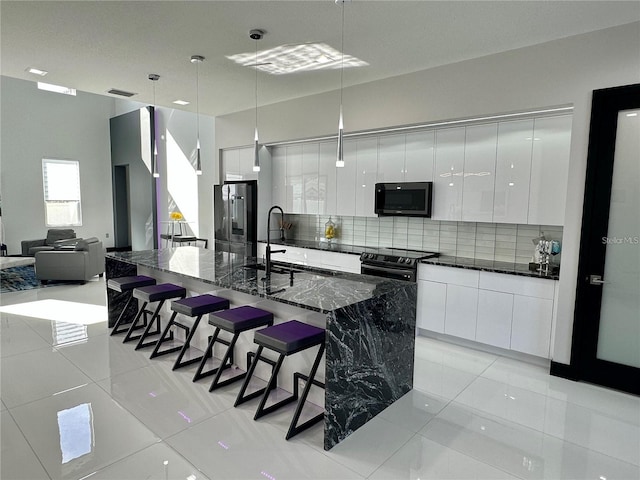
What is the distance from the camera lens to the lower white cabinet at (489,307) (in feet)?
11.8

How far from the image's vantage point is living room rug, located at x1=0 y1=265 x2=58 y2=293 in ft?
20.9

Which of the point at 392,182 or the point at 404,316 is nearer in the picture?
the point at 404,316

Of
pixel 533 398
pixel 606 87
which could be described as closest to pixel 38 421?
pixel 533 398

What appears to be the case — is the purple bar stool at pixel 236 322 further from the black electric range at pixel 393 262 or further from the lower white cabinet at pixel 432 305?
the lower white cabinet at pixel 432 305

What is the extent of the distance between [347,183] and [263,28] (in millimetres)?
2510

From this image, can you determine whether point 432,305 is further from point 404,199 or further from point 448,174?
point 448,174

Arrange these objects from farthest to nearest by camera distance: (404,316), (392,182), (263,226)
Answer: (263,226)
(392,182)
(404,316)

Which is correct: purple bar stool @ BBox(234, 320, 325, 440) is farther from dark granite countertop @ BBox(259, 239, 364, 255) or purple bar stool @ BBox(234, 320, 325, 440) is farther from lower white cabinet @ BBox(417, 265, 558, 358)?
dark granite countertop @ BBox(259, 239, 364, 255)

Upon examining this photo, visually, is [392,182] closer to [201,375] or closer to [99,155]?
Answer: [201,375]

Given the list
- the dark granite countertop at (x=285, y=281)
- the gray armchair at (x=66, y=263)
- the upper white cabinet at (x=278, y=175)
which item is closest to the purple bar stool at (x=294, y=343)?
the dark granite countertop at (x=285, y=281)

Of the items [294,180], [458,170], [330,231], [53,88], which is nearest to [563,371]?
[458,170]

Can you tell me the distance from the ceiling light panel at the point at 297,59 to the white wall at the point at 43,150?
7.84 m

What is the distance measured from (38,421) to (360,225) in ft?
13.6

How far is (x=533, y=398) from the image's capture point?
3.08 metres
